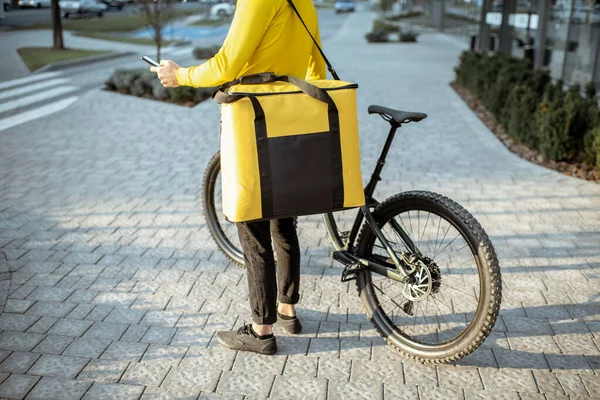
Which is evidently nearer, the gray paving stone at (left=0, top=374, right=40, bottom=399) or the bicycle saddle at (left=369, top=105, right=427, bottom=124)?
the gray paving stone at (left=0, top=374, right=40, bottom=399)

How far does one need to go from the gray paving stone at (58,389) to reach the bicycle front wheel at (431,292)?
59.9 inches

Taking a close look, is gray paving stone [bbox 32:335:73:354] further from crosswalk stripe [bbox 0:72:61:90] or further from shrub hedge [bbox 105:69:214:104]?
crosswalk stripe [bbox 0:72:61:90]

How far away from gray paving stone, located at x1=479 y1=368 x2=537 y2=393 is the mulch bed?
13.4 feet

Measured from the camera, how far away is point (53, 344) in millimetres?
3336

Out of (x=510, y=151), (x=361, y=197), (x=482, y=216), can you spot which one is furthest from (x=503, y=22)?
(x=361, y=197)

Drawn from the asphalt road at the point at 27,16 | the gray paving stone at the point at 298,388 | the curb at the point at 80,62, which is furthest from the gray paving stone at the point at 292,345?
the asphalt road at the point at 27,16

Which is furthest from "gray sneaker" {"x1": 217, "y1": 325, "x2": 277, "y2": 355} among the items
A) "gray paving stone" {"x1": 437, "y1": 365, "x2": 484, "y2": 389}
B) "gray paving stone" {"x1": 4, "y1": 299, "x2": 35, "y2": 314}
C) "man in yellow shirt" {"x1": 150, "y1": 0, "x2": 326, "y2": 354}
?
"gray paving stone" {"x1": 4, "y1": 299, "x2": 35, "y2": 314}

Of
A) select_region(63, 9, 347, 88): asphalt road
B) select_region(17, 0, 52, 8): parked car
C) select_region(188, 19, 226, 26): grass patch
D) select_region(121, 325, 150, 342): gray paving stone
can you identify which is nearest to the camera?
select_region(121, 325, 150, 342): gray paving stone

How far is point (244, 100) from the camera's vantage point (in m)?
2.74

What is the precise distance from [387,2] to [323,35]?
11860 mm

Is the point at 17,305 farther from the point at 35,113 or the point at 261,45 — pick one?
the point at 35,113

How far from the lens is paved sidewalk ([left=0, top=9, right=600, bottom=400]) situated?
3039 mm

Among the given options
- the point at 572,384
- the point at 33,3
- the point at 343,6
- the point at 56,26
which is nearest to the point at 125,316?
the point at 572,384

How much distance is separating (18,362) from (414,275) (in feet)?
6.69
